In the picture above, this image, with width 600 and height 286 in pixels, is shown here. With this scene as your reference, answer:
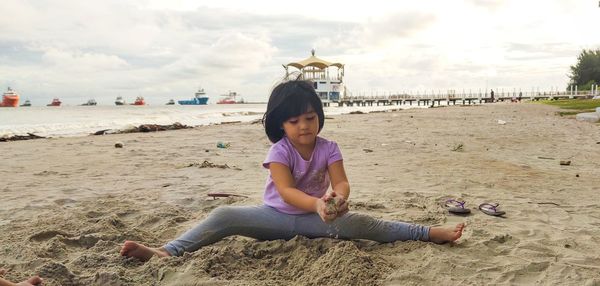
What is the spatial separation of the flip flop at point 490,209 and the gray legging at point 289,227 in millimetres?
1032

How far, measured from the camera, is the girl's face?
9.55 feet

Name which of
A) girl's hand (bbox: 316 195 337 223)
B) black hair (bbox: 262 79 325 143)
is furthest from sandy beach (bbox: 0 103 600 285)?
black hair (bbox: 262 79 325 143)

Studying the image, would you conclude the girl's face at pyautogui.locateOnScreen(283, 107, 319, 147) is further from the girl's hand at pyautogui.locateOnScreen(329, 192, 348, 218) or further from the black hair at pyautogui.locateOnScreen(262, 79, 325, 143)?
the girl's hand at pyautogui.locateOnScreen(329, 192, 348, 218)

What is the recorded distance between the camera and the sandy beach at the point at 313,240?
248 centimetres

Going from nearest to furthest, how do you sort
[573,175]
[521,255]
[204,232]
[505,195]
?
[521,255]
[204,232]
[505,195]
[573,175]

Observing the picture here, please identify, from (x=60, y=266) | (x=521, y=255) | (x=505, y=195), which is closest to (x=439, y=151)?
(x=505, y=195)

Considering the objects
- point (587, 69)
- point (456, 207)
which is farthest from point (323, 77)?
point (456, 207)

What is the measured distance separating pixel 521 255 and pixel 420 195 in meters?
1.87

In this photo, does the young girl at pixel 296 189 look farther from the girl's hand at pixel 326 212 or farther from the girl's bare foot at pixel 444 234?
the girl's hand at pixel 326 212

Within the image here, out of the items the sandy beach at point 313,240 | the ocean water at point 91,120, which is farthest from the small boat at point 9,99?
the sandy beach at point 313,240

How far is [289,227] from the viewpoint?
3035 mm

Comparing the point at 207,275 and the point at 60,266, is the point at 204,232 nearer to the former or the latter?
the point at 207,275

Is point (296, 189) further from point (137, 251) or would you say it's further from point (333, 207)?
point (137, 251)

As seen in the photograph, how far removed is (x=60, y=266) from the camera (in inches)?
98.7
